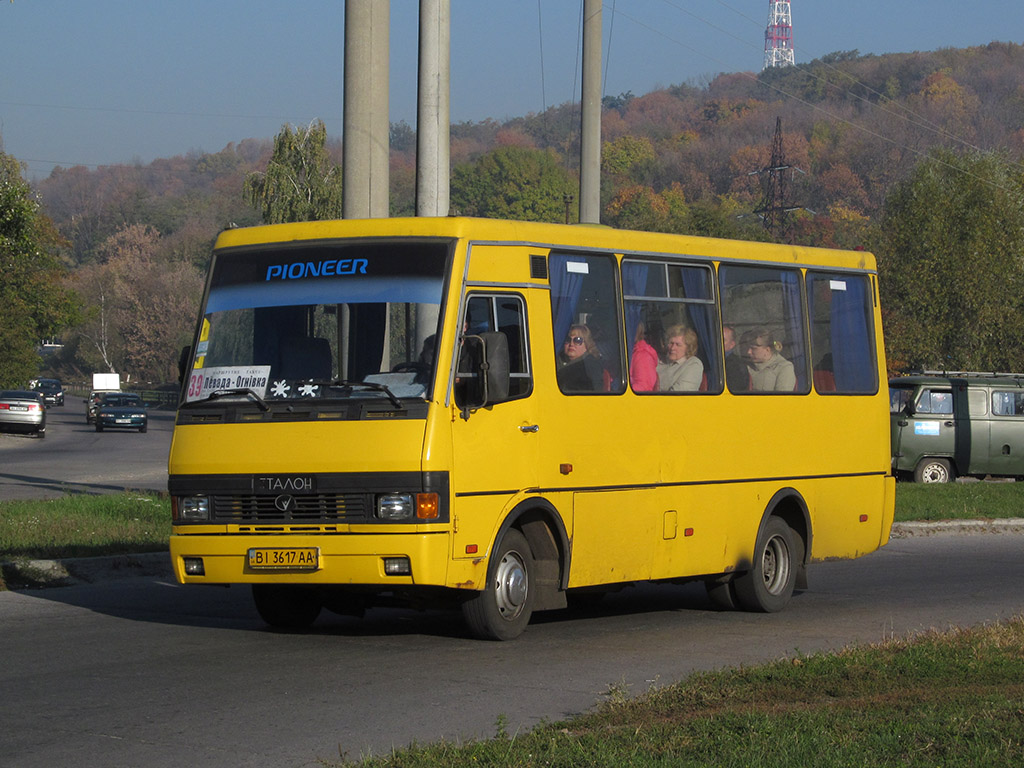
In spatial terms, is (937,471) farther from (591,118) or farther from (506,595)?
(506,595)

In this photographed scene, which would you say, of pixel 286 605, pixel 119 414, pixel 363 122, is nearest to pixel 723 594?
pixel 286 605

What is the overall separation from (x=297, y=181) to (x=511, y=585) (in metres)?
67.2

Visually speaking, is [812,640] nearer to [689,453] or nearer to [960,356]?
[689,453]

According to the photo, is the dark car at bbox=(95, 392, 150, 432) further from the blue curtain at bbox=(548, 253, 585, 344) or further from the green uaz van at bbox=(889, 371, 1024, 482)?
the blue curtain at bbox=(548, 253, 585, 344)

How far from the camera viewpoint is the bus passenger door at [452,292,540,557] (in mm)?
9820

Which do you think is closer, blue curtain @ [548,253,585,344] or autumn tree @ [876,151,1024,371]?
blue curtain @ [548,253,585,344]

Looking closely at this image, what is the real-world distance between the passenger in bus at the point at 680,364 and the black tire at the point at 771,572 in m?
1.54

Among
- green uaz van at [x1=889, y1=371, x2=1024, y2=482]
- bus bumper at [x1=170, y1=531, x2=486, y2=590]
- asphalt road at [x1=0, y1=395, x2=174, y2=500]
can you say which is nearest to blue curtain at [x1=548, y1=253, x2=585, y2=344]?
bus bumper at [x1=170, y1=531, x2=486, y2=590]

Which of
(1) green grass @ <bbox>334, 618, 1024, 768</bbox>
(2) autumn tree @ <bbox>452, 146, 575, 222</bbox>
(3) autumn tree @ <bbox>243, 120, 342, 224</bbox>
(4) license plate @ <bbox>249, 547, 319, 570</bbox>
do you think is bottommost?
(1) green grass @ <bbox>334, 618, 1024, 768</bbox>

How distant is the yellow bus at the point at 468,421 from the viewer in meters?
9.70

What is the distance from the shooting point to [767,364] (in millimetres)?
13070

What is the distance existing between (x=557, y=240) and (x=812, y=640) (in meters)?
3.43

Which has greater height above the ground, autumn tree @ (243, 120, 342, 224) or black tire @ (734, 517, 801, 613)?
autumn tree @ (243, 120, 342, 224)

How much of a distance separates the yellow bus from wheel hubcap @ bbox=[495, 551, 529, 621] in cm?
2
